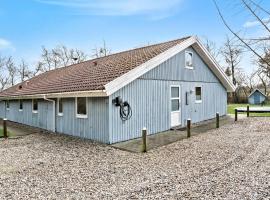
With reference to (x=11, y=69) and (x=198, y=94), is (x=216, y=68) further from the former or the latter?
(x=11, y=69)

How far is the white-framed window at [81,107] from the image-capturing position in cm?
1160

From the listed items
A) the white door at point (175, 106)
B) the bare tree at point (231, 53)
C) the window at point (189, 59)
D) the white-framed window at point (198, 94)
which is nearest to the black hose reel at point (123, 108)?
the white door at point (175, 106)

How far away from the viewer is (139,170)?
23.7 feet

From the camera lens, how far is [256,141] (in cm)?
1047

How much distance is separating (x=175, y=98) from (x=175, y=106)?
0.44m

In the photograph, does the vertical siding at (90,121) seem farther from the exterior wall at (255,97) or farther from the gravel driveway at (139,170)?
the exterior wall at (255,97)

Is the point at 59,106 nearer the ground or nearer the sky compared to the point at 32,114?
nearer the sky

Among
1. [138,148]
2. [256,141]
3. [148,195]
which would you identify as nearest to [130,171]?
[148,195]

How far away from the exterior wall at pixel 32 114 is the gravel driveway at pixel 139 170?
3.71 meters

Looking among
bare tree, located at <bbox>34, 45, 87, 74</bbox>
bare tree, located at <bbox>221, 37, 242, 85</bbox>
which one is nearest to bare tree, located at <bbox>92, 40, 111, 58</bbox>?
bare tree, located at <bbox>34, 45, 87, 74</bbox>

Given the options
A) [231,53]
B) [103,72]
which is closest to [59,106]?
[103,72]

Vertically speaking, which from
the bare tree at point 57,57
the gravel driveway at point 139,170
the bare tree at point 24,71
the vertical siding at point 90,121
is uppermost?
the bare tree at point 57,57

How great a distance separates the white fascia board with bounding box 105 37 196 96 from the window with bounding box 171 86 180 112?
1.94 meters

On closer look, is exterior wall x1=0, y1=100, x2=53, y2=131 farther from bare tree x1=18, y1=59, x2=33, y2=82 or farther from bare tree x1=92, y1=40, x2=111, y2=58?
bare tree x1=18, y1=59, x2=33, y2=82
